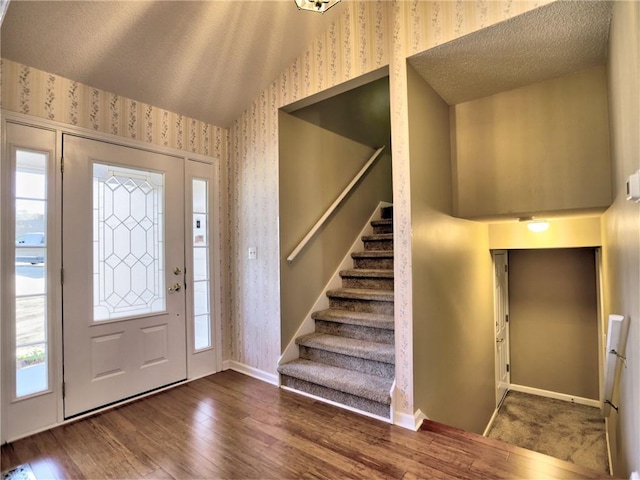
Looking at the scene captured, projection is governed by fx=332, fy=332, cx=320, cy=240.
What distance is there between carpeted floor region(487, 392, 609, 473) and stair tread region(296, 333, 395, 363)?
2525 millimetres

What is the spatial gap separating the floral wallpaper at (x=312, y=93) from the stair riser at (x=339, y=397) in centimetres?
16

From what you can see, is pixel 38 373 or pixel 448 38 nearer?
pixel 448 38

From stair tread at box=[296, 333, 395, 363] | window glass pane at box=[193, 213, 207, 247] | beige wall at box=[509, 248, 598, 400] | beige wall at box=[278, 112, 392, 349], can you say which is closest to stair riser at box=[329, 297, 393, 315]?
beige wall at box=[278, 112, 392, 349]

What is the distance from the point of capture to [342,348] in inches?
111

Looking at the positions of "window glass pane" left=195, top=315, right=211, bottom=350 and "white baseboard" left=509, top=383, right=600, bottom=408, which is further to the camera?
"white baseboard" left=509, top=383, right=600, bottom=408

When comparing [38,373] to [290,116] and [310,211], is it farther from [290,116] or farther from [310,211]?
[290,116]

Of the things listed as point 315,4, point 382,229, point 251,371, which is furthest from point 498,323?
point 315,4

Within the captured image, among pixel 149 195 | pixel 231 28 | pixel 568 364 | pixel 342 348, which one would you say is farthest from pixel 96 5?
pixel 568 364

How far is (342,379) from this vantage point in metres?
2.60

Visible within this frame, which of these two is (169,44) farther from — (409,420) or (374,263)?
(409,420)

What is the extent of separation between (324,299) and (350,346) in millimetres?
747

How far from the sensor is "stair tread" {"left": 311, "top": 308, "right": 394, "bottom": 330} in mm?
2861

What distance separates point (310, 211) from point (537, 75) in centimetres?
217

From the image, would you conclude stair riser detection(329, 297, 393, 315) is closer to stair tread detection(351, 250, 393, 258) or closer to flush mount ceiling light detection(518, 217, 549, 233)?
stair tread detection(351, 250, 393, 258)
